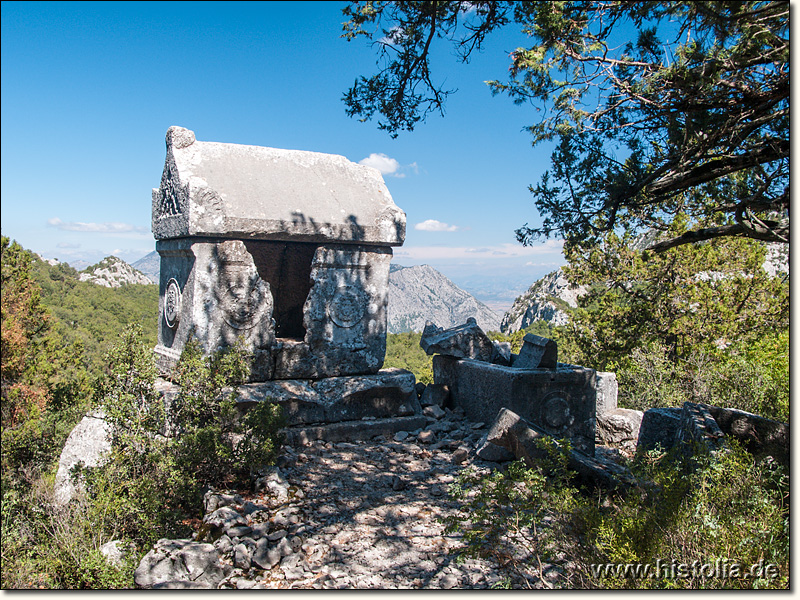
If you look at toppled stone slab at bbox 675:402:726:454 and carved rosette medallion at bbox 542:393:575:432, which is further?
carved rosette medallion at bbox 542:393:575:432

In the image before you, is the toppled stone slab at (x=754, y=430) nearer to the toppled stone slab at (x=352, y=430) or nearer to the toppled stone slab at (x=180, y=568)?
the toppled stone slab at (x=352, y=430)

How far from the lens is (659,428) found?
15.0 feet

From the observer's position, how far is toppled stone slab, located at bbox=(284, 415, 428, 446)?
4.70 meters

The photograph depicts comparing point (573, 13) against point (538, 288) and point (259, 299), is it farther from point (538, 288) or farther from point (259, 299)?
point (538, 288)

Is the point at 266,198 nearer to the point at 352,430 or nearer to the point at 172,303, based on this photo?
the point at 172,303

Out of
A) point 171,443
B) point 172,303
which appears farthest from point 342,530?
point 172,303

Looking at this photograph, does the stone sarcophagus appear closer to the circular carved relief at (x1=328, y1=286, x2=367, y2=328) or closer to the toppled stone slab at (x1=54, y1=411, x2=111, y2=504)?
the circular carved relief at (x1=328, y1=286, x2=367, y2=328)

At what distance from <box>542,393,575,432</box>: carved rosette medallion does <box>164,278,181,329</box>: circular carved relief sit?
334cm

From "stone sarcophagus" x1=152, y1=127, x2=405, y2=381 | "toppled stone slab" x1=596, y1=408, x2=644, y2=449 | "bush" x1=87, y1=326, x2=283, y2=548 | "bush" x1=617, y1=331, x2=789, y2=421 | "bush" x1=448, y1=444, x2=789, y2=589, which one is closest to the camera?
"bush" x1=448, y1=444, x2=789, y2=589

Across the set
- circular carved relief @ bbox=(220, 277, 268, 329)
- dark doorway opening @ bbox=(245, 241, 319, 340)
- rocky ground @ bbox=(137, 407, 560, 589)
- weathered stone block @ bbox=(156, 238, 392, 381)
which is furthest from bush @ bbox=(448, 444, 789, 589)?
dark doorway opening @ bbox=(245, 241, 319, 340)

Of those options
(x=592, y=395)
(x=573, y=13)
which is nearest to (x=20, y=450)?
(x=592, y=395)

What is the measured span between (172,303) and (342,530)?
9.17 feet

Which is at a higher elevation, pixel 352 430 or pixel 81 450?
pixel 352 430

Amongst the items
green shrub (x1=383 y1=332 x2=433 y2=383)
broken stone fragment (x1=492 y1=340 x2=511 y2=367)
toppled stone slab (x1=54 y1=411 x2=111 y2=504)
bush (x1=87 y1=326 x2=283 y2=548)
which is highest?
broken stone fragment (x1=492 y1=340 x2=511 y2=367)
